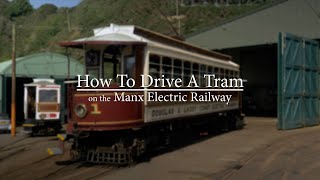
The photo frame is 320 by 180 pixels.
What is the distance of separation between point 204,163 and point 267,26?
1574 centimetres

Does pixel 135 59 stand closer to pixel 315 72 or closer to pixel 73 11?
pixel 315 72

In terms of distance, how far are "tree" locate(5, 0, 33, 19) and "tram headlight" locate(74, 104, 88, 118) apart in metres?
97.5

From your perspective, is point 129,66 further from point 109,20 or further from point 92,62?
point 109,20

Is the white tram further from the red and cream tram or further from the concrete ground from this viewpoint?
the red and cream tram

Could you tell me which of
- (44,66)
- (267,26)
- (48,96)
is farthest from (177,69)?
(44,66)

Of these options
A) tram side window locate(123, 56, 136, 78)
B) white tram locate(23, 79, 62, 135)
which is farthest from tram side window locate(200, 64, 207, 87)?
white tram locate(23, 79, 62, 135)

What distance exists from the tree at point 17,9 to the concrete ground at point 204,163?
91.7 m

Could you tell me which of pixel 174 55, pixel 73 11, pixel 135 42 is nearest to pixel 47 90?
pixel 174 55

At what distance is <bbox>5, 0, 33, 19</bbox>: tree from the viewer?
103875 millimetres

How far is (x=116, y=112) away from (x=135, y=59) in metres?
1.50

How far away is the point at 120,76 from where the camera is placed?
1223 cm

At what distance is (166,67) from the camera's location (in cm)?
1381

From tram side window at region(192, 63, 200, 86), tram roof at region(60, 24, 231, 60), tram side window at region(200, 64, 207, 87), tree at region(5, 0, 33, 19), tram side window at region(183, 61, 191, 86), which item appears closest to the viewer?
tram roof at region(60, 24, 231, 60)

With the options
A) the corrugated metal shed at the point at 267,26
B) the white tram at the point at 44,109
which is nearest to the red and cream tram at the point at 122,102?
the white tram at the point at 44,109
